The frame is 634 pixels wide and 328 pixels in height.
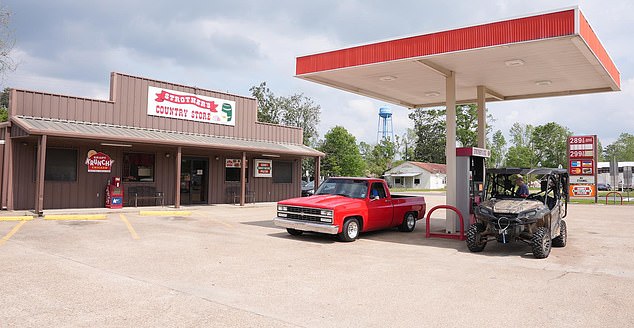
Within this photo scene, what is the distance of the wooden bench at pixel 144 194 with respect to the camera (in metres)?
20.0

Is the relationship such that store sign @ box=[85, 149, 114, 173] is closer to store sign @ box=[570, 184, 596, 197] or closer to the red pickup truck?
the red pickup truck

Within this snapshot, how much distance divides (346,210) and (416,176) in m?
66.9

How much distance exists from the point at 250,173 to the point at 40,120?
10.2 meters

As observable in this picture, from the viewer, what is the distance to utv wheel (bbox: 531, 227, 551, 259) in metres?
9.50

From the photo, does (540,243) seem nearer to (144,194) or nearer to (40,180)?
(40,180)

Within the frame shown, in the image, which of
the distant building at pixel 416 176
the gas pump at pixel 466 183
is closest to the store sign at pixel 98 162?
the gas pump at pixel 466 183

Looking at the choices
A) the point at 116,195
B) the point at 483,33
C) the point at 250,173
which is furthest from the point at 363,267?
the point at 250,173

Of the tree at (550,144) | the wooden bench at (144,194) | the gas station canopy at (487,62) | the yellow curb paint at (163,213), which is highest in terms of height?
the tree at (550,144)

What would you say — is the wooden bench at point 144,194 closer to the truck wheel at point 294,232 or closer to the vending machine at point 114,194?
the vending machine at point 114,194

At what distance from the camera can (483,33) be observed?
35.5ft

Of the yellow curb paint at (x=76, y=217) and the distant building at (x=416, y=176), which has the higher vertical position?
the distant building at (x=416, y=176)

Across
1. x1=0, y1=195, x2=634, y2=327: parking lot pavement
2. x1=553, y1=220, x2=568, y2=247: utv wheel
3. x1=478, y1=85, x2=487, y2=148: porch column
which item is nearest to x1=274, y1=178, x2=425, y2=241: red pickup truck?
x1=0, y1=195, x2=634, y2=327: parking lot pavement

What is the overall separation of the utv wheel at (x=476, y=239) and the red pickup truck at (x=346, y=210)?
2.82 m

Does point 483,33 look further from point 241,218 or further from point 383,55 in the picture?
point 241,218
